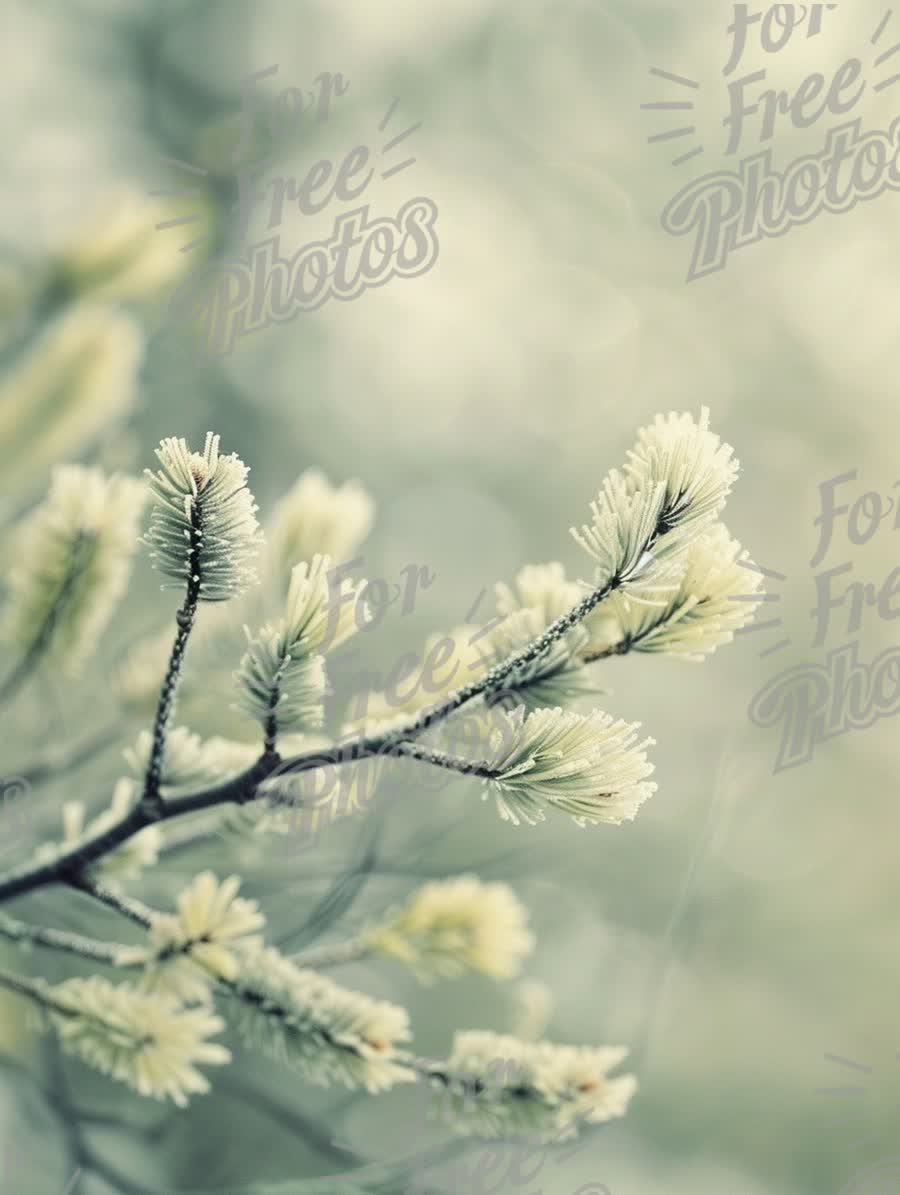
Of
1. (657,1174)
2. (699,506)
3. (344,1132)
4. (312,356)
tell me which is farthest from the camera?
(312,356)

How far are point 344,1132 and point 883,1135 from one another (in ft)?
4.40

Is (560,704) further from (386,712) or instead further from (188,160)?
(188,160)

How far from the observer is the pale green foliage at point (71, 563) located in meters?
0.74

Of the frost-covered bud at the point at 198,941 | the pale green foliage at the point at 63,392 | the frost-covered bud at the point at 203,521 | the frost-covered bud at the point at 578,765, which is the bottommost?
the frost-covered bud at the point at 198,941

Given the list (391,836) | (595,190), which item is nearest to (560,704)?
(391,836)

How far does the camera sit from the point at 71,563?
29.9 inches

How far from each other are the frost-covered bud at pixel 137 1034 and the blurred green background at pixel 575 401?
93 centimetres

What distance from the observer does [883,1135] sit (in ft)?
6.03

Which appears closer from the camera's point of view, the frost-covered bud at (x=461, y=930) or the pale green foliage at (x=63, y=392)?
the frost-covered bud at (x=461, y=930)
